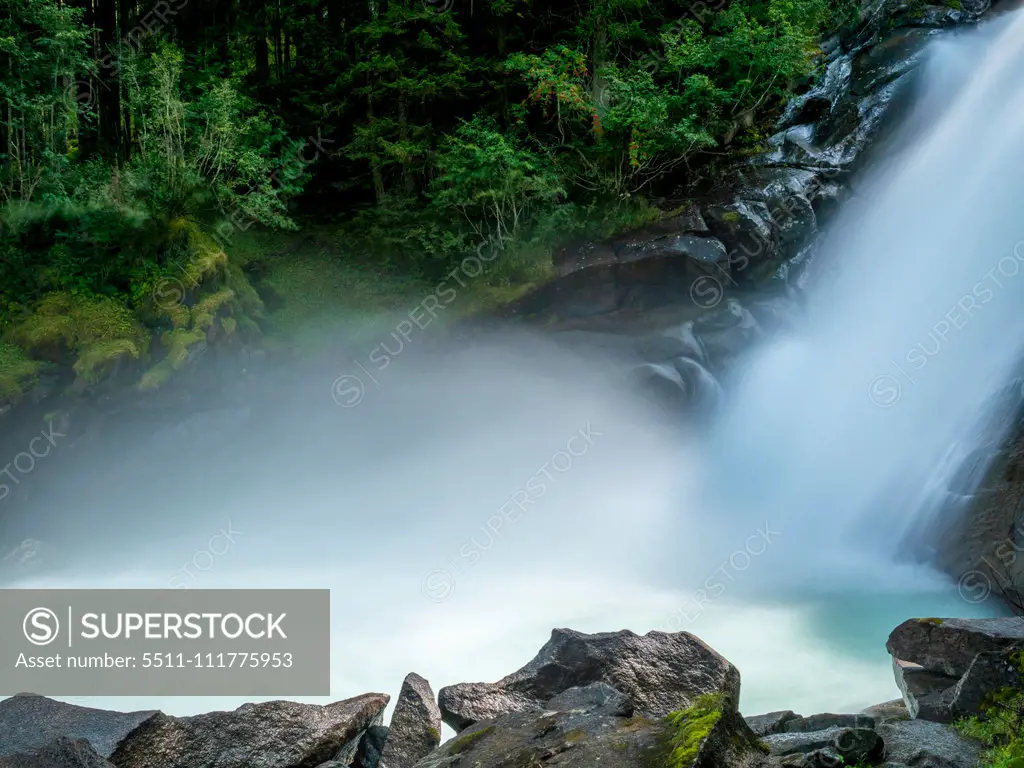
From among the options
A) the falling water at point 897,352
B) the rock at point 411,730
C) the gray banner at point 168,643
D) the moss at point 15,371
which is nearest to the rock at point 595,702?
the rock at point 411,730

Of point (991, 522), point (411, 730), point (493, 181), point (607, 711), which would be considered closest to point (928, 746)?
point (607, 711)

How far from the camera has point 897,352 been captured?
11297 mm

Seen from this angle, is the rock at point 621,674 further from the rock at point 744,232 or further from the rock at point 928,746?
the rock at point 744,232

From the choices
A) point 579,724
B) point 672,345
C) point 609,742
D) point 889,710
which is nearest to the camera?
point 609,742

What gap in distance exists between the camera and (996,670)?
4.27 m

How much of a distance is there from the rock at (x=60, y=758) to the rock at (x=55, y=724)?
0.51 meters

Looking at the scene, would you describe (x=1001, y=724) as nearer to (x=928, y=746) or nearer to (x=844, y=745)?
(x=928, y=746)

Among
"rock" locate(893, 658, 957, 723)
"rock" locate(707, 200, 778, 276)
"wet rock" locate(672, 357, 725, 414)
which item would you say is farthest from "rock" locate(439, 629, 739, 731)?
"rock" locate(707, 200, 778, 276)

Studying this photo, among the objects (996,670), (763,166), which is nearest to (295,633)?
(996,670)

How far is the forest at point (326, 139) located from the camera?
1088cm

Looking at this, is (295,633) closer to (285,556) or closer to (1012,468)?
(285,556)

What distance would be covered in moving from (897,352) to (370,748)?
8.79 meters

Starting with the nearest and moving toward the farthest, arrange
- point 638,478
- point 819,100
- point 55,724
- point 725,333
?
1. point 55,724
2. point 638,478
3. point 725,333
4. point 819,100

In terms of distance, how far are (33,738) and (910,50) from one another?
14.0 metres
